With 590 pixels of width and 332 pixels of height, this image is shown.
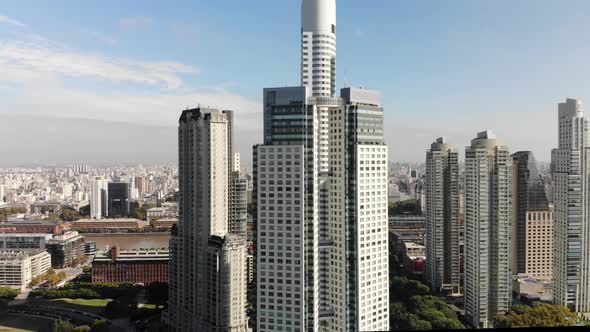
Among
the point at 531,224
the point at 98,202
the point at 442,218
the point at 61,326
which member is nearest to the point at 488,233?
the point at 442,218

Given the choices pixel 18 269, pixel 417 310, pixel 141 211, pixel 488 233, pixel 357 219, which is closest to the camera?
pixel 357 219

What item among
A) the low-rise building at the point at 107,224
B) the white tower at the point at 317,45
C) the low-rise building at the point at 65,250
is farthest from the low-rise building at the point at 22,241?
the white tower at the point at 317,45

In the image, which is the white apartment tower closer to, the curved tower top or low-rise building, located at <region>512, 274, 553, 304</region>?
the curved tower top

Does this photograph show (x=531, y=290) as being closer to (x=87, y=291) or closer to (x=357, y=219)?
(x=357, y=219)

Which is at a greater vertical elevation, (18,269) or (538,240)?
(538,240)

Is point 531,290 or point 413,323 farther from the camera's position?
point 531,290

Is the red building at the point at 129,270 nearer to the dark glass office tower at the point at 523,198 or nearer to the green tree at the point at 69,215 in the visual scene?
the green tree at the point at 69,215

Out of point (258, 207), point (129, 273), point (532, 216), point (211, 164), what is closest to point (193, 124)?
point (211, 164)
